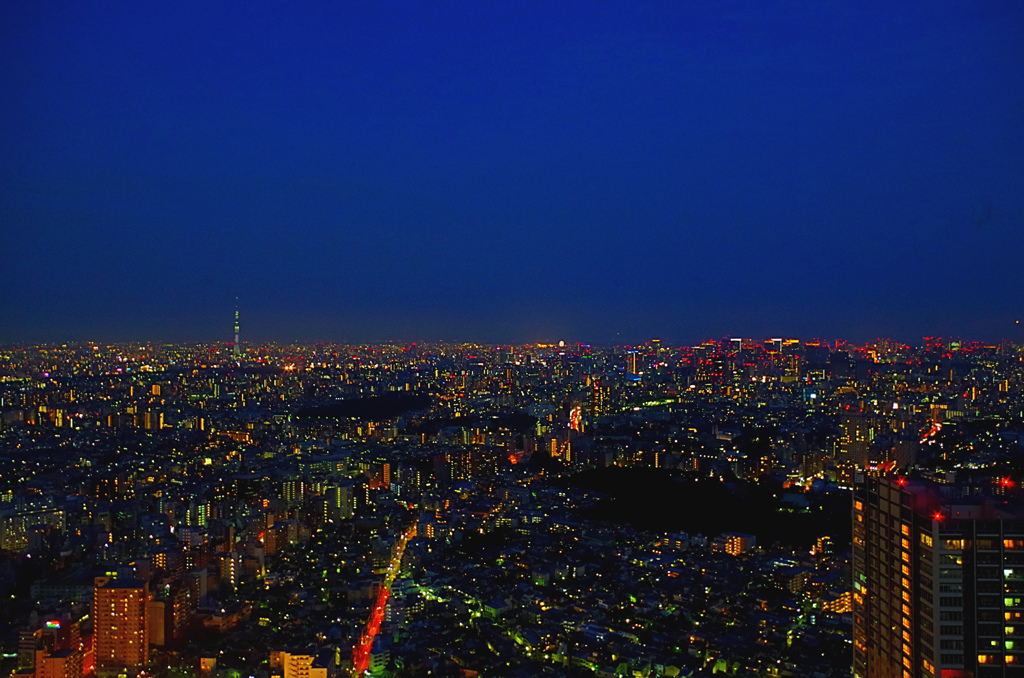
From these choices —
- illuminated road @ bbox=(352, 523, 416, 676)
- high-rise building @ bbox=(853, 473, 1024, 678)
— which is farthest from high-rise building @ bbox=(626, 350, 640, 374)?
high-rise building @ bbox=(853, 473, 1024, 678)

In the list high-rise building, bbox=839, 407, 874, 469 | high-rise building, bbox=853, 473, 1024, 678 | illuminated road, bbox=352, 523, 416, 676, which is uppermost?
high-rise building, bbox=853, 473, 1024, 678

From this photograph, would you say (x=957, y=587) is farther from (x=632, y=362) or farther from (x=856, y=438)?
(x=632, y=362)

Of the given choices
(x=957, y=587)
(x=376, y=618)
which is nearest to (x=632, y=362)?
(x=376, y=618)

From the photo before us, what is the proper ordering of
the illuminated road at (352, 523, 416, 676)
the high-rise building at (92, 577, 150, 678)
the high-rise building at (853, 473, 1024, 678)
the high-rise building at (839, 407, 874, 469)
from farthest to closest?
1. the high-rise building at (839, 407, 874, 469)
2. the illuminated road at (352, 523, 416, 676)
3. the high-rise building at (92, 577, 150, 678)
4. the high-rise building at (853, 473, 1024, 678)

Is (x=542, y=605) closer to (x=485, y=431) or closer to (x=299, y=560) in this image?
(x=299, y=560)

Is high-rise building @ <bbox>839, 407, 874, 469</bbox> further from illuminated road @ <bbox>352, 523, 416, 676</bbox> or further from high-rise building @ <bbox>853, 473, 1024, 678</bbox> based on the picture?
high-rise building @ <bbox>853, 473, 1024, 678</bbox>

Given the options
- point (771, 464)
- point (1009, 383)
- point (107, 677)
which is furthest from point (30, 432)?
point (1009, 383)
